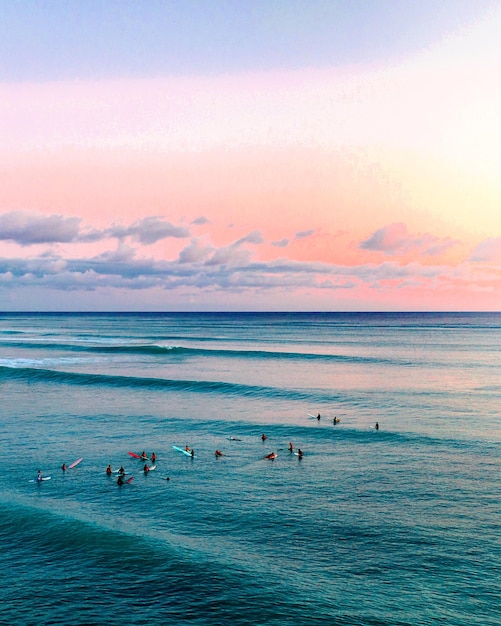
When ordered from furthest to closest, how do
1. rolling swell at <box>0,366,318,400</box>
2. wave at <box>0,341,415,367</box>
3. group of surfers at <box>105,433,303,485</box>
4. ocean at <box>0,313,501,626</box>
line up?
wave at <box>0,341,415,367</box> → rolling swell at <box>0,366,318,400</box> → group of surfers at <box>105,433,303,485</box> → ocean at <box>0,313,501,626</box>

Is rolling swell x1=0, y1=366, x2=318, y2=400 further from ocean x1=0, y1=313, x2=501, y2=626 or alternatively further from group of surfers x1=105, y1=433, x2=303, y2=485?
group of surfers x1=105, y1=433, x2=303, y2=485

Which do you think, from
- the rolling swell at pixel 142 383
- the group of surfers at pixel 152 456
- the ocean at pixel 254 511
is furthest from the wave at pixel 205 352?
the group of surfers at pixel 152 456

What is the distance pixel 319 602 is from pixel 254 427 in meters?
29.2

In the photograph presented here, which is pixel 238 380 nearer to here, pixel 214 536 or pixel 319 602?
pixel 214 536

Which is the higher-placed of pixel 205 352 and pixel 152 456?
pixel 205 352

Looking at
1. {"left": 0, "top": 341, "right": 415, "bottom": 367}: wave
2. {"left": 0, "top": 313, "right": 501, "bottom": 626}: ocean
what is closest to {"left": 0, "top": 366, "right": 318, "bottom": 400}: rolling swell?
{"left": 0, "top": 313, "right": 501, "bottom": 626}: ocean

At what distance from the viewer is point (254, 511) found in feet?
104

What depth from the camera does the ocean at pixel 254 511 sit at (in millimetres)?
23125

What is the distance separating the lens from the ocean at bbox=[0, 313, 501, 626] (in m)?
23.1

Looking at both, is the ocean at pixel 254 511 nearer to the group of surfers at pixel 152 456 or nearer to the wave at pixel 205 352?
the group of surfers at pixel 152 456

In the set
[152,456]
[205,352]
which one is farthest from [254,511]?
[205,352]

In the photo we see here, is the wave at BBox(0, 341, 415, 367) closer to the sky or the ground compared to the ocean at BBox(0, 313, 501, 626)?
closer to the sky

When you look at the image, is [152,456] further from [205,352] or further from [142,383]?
[205,352]

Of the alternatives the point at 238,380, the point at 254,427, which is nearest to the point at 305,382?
the point at 238,380
